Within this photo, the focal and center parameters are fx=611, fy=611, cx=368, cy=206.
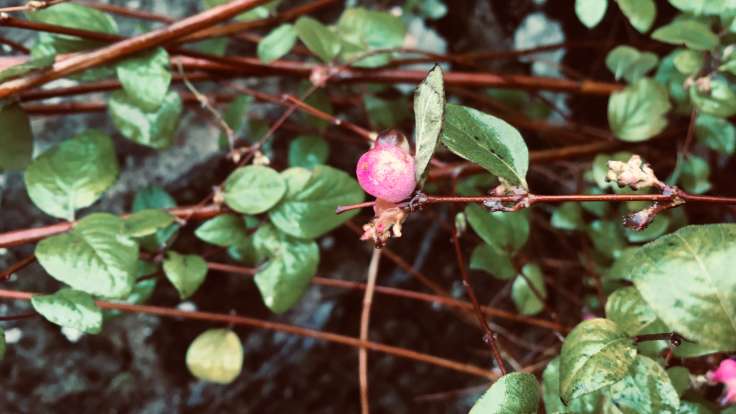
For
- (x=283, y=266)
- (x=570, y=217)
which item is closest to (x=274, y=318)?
(x=283, y=266)

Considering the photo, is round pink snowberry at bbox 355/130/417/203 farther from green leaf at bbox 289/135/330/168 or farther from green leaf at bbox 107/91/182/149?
green leaf at bbox 289/135/330/168

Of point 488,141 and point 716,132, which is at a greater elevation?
point 488,141

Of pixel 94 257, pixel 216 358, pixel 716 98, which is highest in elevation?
pixel 716 98

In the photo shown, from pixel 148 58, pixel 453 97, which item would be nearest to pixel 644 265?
pixel 148 58

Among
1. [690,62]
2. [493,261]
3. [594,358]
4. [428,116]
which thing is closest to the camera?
[428,116]

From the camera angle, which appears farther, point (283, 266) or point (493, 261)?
point (493, 261)

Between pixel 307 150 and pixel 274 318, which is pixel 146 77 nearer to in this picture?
pixel 307 150
